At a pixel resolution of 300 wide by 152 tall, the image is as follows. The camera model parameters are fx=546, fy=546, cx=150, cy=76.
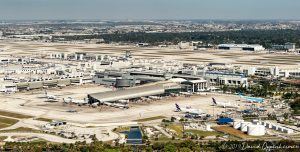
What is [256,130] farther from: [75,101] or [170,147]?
[75,101]

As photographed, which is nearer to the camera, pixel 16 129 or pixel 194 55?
pixel 16 129

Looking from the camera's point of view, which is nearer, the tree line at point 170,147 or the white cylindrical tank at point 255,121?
the tree line at point 170,147

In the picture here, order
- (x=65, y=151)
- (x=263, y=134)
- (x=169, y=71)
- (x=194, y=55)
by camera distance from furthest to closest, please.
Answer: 1. (x=194, y=55)
2. (x=169, y=71)
3. (x=263, y=134)
4. (x=65, y=151)

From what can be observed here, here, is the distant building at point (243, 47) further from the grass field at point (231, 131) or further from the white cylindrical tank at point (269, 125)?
the grass field at point (231, 131)

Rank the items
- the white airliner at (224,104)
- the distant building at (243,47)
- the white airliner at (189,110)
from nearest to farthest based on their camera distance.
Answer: the white airliner at (189,110)
the white airliner at (224,104)
the distant building at (243,47)

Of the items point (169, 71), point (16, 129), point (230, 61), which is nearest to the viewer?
point (16, 129)

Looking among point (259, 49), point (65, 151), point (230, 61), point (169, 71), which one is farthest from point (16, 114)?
point (259, 49)

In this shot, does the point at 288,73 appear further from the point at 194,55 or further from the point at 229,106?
the point at 194,55

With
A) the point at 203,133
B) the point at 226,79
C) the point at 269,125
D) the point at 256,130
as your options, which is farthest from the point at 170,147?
the point at 226,79

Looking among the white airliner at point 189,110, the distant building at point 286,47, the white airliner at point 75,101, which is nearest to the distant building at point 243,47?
the distant building at point 286,47

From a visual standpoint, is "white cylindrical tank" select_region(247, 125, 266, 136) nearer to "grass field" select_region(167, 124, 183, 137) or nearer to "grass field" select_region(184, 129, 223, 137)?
"grass field" select_region(184, 129, 223, 137)

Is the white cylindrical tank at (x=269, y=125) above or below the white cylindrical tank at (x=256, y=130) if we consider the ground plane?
below
